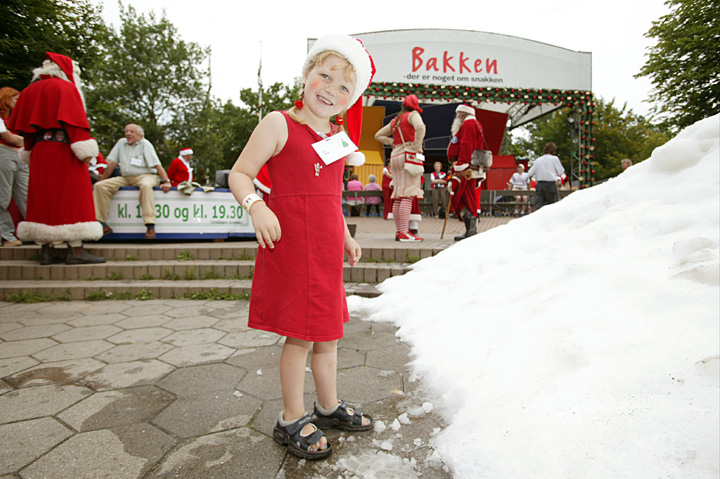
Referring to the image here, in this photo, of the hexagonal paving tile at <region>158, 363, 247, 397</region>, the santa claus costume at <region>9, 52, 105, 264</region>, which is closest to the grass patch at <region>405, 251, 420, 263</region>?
the hexagonal paving tile at <region>158, 363, 247, 397</region>

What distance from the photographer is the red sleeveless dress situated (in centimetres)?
166

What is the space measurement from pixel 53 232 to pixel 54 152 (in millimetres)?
881

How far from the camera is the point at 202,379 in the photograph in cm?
247

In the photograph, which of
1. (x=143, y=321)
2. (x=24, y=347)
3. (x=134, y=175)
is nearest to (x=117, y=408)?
(x=24, y=347)

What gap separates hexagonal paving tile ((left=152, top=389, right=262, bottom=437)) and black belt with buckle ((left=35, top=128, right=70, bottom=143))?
3896 millimetres

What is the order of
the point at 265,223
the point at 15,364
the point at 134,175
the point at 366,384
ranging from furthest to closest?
the point at 134,175
the point at 15,364
the point at 366,384
the point at 265,223

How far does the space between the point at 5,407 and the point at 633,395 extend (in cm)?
284

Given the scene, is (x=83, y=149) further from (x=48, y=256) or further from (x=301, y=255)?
(x=301, y=255)

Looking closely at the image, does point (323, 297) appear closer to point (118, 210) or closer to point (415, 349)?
point (415, 349)

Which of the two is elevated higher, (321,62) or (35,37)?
(35,37)

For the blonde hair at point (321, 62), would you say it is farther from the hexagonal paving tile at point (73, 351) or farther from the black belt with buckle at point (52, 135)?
the black belt with buckle at point (52, 135)

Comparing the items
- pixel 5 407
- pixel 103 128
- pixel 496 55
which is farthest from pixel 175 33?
pixel 5 407

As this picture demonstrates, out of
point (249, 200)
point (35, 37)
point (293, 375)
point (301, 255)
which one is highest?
point (35, 37)

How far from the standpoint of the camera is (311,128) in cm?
177
